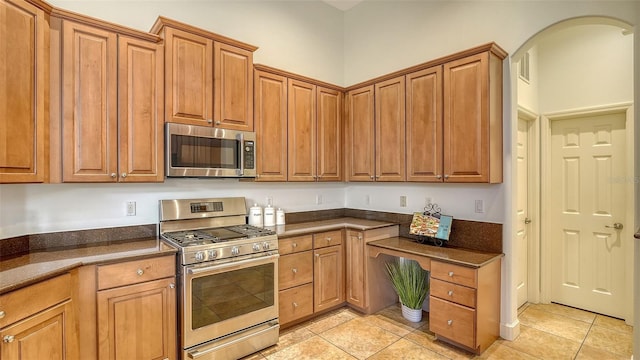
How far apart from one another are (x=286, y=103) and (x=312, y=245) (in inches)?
59.2

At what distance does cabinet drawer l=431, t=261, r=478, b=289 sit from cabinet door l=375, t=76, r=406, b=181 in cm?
96

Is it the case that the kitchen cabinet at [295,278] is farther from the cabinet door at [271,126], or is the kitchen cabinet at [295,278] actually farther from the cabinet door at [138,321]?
the cabinet door at [138,321]

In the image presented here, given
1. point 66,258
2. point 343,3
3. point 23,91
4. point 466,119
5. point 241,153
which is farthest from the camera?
point 343,3

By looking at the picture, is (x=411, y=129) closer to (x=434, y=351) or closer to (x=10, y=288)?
(x=434, y=351)

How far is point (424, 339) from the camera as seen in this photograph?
282 centimetres

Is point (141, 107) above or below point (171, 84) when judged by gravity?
below

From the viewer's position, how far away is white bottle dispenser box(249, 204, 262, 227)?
3.23 metres

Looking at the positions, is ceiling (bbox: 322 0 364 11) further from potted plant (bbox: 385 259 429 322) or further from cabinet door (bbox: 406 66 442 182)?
potted plant (bbox: 385 259 429 322)

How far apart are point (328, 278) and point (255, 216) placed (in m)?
0.99

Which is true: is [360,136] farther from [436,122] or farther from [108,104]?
[108,104]

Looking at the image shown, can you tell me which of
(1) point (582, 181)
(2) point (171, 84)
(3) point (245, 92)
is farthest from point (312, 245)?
(1) point (582, 181)

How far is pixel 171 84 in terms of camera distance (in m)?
2.51

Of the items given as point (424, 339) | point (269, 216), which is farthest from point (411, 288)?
point (269, 216)

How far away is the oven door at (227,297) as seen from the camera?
7.41ft
